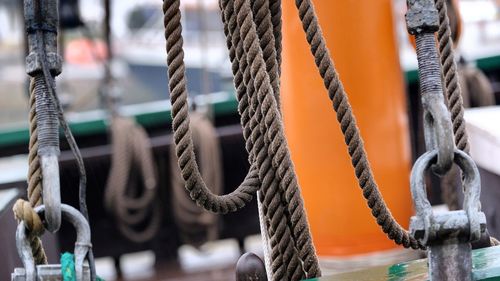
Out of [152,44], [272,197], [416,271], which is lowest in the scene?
[416,271]

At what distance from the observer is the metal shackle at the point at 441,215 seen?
774 millimetres

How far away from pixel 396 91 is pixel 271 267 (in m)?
0.82

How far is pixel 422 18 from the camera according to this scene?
0.85 metres

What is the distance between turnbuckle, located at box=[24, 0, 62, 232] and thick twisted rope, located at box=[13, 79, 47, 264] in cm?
1

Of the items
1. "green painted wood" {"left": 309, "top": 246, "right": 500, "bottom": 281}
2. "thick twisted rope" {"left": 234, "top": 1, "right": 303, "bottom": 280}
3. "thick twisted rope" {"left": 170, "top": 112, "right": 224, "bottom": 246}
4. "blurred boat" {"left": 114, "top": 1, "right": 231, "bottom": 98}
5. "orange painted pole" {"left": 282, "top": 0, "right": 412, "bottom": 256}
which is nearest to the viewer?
"green painted wood" {"left": 309, "top": 246, "right": 500, "bottom": 281}

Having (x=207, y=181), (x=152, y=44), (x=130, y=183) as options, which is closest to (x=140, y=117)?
(x=130, y=183)

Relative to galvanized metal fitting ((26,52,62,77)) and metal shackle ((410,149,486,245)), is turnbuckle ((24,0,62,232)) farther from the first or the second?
metal shackle ((410,149,486,245))

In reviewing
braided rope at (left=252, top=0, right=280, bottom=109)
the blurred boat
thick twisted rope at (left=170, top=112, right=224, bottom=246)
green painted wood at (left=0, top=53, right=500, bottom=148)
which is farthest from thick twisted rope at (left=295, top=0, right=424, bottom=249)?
the blurred boat

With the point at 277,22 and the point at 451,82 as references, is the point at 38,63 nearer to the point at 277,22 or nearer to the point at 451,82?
the point at 277,22

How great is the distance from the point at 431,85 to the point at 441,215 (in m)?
0.15

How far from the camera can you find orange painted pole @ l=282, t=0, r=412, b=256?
165 cm

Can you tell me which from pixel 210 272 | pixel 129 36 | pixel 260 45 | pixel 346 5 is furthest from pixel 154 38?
pixel 260 45

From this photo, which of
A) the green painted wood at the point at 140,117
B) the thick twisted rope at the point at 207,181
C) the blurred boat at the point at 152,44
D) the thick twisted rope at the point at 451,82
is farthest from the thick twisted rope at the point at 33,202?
the blurred boat at the point at 152,44

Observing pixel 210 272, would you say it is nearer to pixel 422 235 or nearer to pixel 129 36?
pixel 422 235
